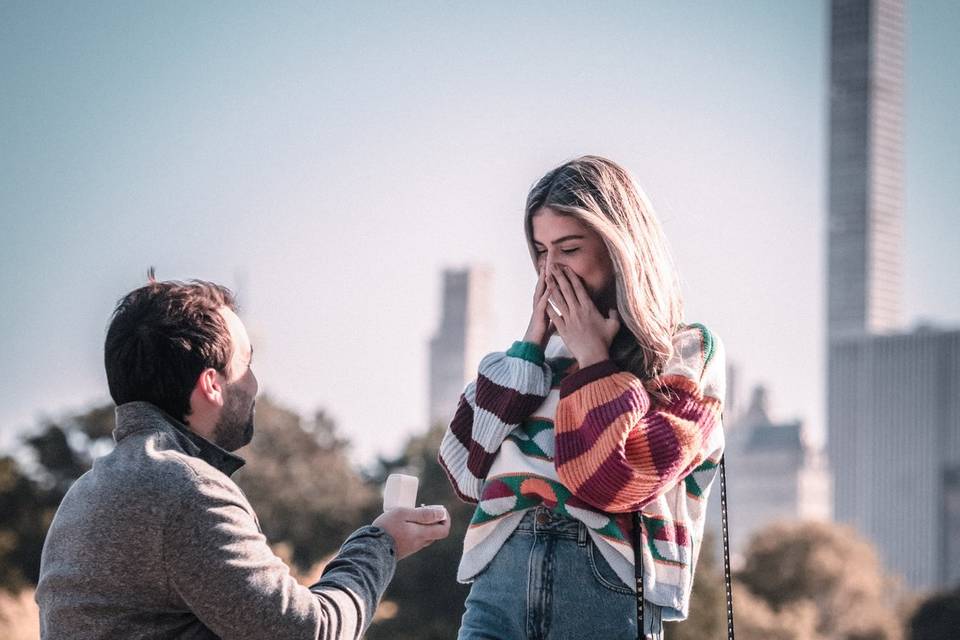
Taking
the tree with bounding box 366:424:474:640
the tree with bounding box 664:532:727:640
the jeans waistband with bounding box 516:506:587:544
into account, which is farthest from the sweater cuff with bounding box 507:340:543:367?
the tree with bounding box 366:424:474:640

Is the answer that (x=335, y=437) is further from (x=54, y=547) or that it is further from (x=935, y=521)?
(x=935, y=521)

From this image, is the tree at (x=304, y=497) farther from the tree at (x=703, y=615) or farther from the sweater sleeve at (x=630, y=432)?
the sweater sleeve at (x=630, y=432)

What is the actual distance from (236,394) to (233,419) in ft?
0.17

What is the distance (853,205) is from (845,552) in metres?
146

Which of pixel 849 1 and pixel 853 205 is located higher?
pixel 849 1

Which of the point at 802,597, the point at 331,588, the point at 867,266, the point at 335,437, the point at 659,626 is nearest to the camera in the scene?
the point at 331,588

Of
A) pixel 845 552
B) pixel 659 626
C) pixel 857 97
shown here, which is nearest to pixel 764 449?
pixel 857 97

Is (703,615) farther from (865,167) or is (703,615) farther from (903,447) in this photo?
(865,167)

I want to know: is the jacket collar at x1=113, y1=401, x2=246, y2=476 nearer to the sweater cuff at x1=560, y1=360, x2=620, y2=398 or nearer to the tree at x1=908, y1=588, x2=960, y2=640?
the sweater cuff at x1=560, y1=360, x2=620, y2=398

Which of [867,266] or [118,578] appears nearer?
[118,578]

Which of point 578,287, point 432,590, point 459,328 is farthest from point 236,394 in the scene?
point 459,328

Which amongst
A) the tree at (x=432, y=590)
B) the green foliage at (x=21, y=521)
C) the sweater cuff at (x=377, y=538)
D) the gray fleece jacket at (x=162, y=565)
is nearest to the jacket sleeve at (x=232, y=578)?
the gray fleece jacket at (x=162, y=565)

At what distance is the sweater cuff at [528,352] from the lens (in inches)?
121

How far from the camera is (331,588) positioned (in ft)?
8.87
